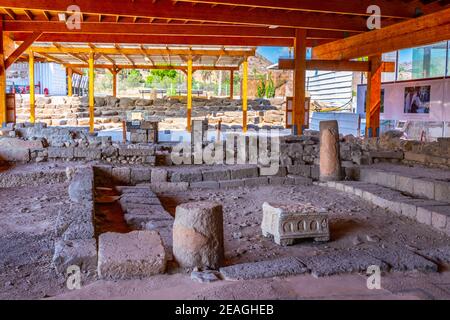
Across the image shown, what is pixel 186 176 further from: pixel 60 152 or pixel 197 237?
pixel 197 237

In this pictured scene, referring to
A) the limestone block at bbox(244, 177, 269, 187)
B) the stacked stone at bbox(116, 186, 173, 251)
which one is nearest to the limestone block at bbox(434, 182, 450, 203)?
the limestone block at bbox(244, 177, 269, 187)

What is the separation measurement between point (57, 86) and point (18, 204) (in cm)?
2865

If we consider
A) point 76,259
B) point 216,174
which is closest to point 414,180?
point 216,174

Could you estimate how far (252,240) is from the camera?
6453 mm

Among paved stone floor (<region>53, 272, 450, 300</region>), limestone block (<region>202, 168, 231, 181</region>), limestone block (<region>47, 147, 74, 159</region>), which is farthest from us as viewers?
limestone block (<region>47, 147, 74, 159</region>)

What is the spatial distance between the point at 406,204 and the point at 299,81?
742cm

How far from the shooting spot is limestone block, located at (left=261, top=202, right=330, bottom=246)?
6.22 metres

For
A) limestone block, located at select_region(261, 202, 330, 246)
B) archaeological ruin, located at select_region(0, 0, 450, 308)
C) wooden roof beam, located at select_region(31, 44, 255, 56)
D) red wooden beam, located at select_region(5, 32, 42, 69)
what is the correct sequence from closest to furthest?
archaeological ruin, located at select_region(0, 0, 450, 308) < limestone block, located at select_region(261, 202, 330, 246) < red wooden beam, located at select_region(5, 32, 42, 69) < wooden roof beam, located at select_region(31, 44, 255, 56)

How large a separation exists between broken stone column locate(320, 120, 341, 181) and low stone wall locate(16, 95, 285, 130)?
46.3 feet

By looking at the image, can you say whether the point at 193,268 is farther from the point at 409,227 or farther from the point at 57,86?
the point at 57,86

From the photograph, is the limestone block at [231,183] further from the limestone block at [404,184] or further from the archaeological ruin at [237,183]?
the limestone block at [404,184]

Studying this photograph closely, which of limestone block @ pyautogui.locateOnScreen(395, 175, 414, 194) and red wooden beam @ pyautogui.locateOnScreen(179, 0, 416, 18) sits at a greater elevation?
red wooden beam @ pyautogui.locateOnScreen(179, 0, 416, 18)

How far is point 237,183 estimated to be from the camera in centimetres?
1112

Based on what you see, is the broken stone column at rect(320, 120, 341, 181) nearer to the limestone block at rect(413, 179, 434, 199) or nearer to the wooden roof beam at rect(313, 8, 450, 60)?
the limestone block at rect(413, 179, 434, 199)
